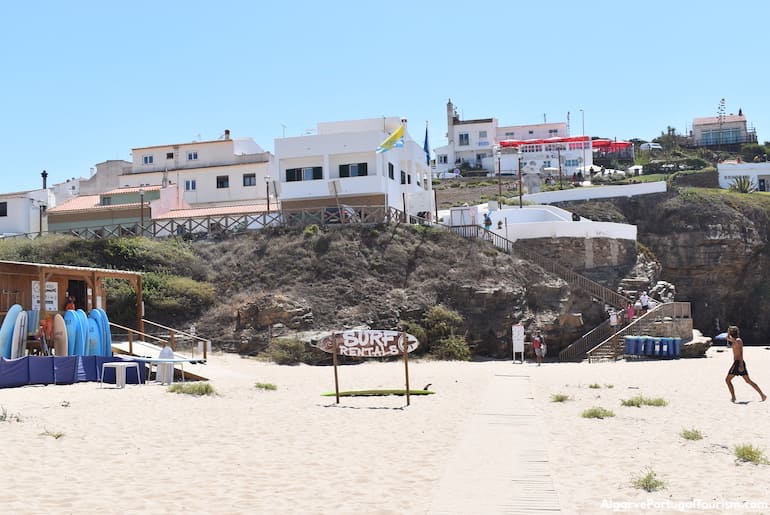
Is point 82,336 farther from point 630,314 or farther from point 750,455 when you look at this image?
point 630,314

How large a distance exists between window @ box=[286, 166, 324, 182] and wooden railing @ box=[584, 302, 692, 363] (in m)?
19.1

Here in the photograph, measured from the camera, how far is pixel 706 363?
3055 cm

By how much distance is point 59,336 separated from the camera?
73.8ft

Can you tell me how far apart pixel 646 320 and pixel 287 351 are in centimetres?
1648

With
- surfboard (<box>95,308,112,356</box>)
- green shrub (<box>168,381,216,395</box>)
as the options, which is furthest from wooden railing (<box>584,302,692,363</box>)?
surfboard (<box>95,308,112,356</box>)

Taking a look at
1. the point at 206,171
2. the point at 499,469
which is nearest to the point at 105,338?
the point at 499,469

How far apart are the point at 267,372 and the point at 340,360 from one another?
5701mm

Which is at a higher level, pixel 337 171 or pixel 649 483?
pixel 337 171

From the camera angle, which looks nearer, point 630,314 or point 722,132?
point 630,314

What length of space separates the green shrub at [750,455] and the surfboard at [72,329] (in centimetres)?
1844

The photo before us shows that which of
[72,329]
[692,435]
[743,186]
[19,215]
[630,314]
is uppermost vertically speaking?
[743,186]

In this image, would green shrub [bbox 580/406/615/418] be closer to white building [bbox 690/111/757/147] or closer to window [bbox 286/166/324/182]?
window [bbox 286/166/324/182]

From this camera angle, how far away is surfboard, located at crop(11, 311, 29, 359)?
70.8 ft

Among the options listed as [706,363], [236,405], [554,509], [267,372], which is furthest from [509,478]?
[706,363]
